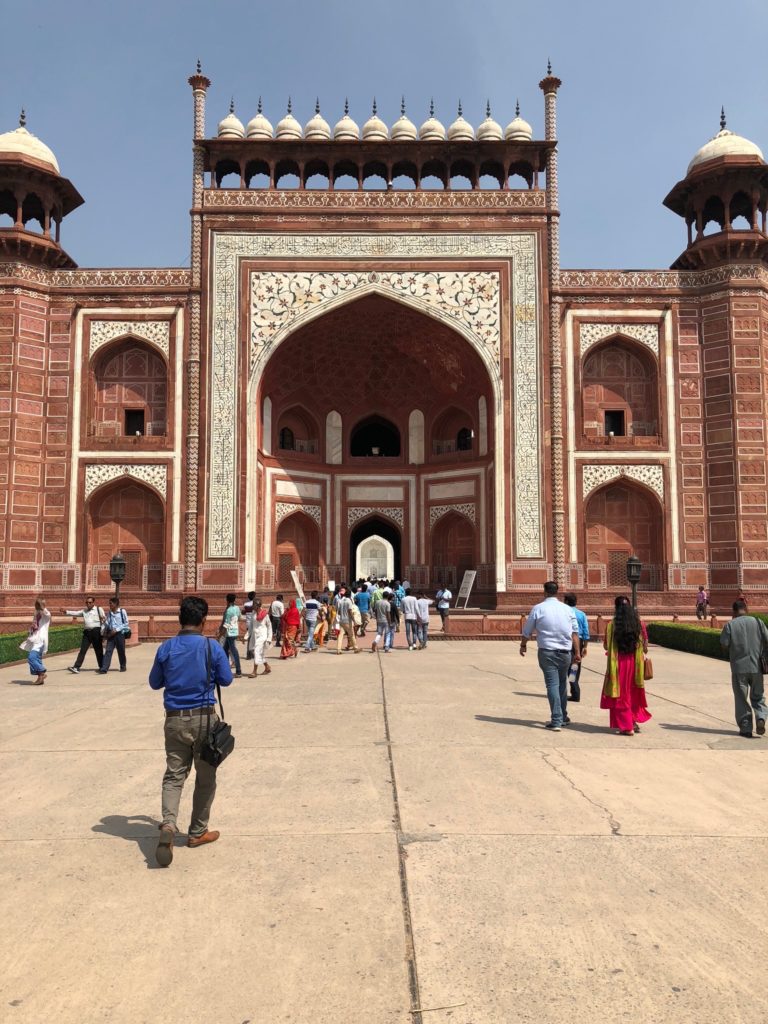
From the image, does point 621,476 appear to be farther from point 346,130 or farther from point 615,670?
point 615,670

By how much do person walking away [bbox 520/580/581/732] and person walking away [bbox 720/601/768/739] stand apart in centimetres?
145

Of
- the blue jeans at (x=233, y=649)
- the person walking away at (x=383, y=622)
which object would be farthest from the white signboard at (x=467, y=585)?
the blue jeans at (x=233, y=649)

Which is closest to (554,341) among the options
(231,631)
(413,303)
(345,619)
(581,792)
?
(413,303)

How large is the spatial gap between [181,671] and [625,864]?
2.38 metres

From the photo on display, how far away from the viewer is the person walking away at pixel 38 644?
10305mm

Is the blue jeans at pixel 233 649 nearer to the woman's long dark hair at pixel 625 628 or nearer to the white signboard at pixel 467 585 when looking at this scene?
the woman's long dark hair at pixel 625 628

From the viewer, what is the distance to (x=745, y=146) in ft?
72.3

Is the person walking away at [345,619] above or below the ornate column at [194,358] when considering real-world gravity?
below

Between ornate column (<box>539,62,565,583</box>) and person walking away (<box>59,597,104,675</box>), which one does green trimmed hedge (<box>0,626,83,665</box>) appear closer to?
person walking away (<box>59,597,104,675</box>)

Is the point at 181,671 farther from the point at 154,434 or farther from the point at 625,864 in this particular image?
the point at 154,434

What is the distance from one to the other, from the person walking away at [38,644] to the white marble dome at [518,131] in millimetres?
19104

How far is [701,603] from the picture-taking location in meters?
20.0

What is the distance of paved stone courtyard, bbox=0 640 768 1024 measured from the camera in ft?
8.21


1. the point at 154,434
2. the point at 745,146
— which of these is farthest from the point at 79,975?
the point at 745,146
